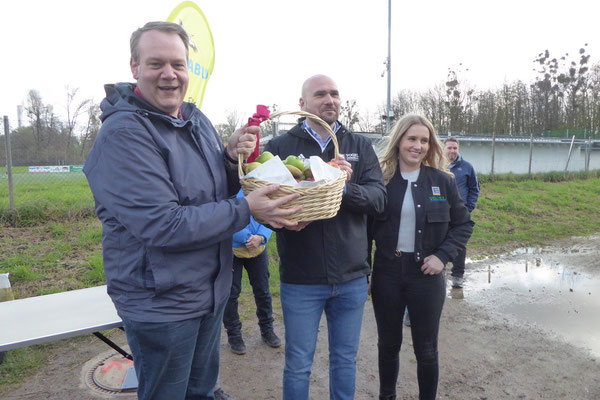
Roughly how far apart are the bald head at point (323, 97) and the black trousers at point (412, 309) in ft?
3.48

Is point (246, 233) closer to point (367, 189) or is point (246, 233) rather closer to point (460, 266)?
point (367, 189)

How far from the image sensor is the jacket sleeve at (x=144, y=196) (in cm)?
148

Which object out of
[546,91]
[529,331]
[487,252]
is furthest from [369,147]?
[546,91]

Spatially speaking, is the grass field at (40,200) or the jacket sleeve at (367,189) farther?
the grass field at (40,200)

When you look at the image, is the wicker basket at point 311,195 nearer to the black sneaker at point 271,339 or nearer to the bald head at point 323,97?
the bald head at point 323,97

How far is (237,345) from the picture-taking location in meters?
3.68

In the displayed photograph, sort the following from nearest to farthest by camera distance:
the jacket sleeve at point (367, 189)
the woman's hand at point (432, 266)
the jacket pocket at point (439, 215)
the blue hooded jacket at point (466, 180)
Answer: the jacket sleeve at point (367, 189), the woman's hand at point (432, 266), the jacket pocket at point (439, 215), the blue hooded jacket at point (466, 180)

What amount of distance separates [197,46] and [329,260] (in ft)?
11.3

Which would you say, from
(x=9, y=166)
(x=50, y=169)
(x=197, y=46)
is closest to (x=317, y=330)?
(x=197, y=46)

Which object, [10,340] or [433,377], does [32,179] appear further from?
[433,377]

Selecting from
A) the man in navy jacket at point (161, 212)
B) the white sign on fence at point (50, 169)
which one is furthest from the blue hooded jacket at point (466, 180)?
the white sign on fence at point (50, 169)

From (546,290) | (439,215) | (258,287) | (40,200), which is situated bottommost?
(546,290)

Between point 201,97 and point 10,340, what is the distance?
3140mm

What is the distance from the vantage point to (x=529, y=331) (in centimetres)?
407
